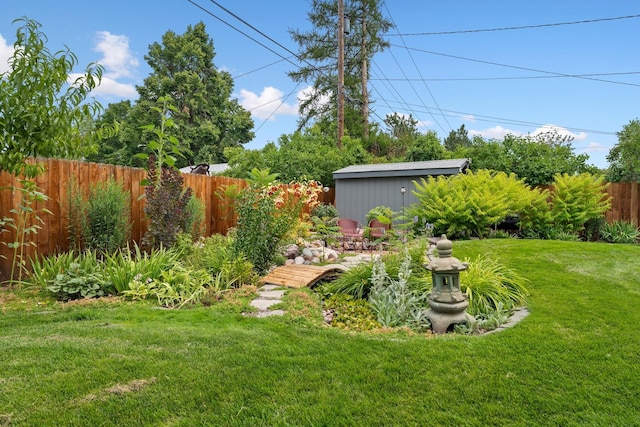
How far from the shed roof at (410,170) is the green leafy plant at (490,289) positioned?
5.60 m

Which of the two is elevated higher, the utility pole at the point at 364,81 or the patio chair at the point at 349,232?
the utility pole at the point at 364,81

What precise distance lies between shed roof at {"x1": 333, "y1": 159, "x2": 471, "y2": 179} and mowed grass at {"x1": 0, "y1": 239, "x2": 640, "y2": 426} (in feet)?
21.1

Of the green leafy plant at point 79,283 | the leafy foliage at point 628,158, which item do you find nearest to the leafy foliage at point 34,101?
the green leafy plant at point 79,283

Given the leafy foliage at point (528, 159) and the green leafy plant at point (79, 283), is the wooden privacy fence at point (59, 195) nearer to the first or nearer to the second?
the green leafy plant at point (79, 283)

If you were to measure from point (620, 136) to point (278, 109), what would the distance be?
53.3ft

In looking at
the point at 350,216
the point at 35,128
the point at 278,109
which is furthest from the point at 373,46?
the point at 35,128

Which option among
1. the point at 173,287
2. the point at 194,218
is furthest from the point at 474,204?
the point at 173,287

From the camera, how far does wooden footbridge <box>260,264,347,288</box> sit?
453 cm

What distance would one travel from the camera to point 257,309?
3.65m

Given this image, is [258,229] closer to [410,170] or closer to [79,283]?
[79,283]

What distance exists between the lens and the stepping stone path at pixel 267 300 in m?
3.51

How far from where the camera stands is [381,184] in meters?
10.5

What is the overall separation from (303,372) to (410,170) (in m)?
8.28

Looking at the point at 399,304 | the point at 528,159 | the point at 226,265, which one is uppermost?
the point at 528,159
